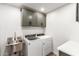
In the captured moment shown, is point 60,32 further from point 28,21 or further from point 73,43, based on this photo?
point 28,21

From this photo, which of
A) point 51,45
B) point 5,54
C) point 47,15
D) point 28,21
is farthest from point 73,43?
point 5,54

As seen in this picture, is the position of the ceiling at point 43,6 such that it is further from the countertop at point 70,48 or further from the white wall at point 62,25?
the countertop at point 70,48

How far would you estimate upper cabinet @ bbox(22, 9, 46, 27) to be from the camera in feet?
2.81

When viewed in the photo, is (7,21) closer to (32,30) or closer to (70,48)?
(32,30)

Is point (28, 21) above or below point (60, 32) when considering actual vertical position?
above

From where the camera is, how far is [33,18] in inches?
36.2

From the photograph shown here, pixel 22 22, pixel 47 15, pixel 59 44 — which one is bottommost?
pixel 59 44

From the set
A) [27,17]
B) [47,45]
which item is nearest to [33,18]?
[27,17]

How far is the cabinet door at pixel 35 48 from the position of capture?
835 millimetres

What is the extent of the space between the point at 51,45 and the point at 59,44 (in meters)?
0.13

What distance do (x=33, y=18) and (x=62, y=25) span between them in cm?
41

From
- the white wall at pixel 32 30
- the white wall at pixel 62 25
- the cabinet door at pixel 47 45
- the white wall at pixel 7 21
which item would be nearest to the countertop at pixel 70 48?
the white wall at pixel 62 25

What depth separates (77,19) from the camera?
834 mm

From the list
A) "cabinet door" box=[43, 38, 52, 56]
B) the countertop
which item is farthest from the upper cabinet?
the countertop
